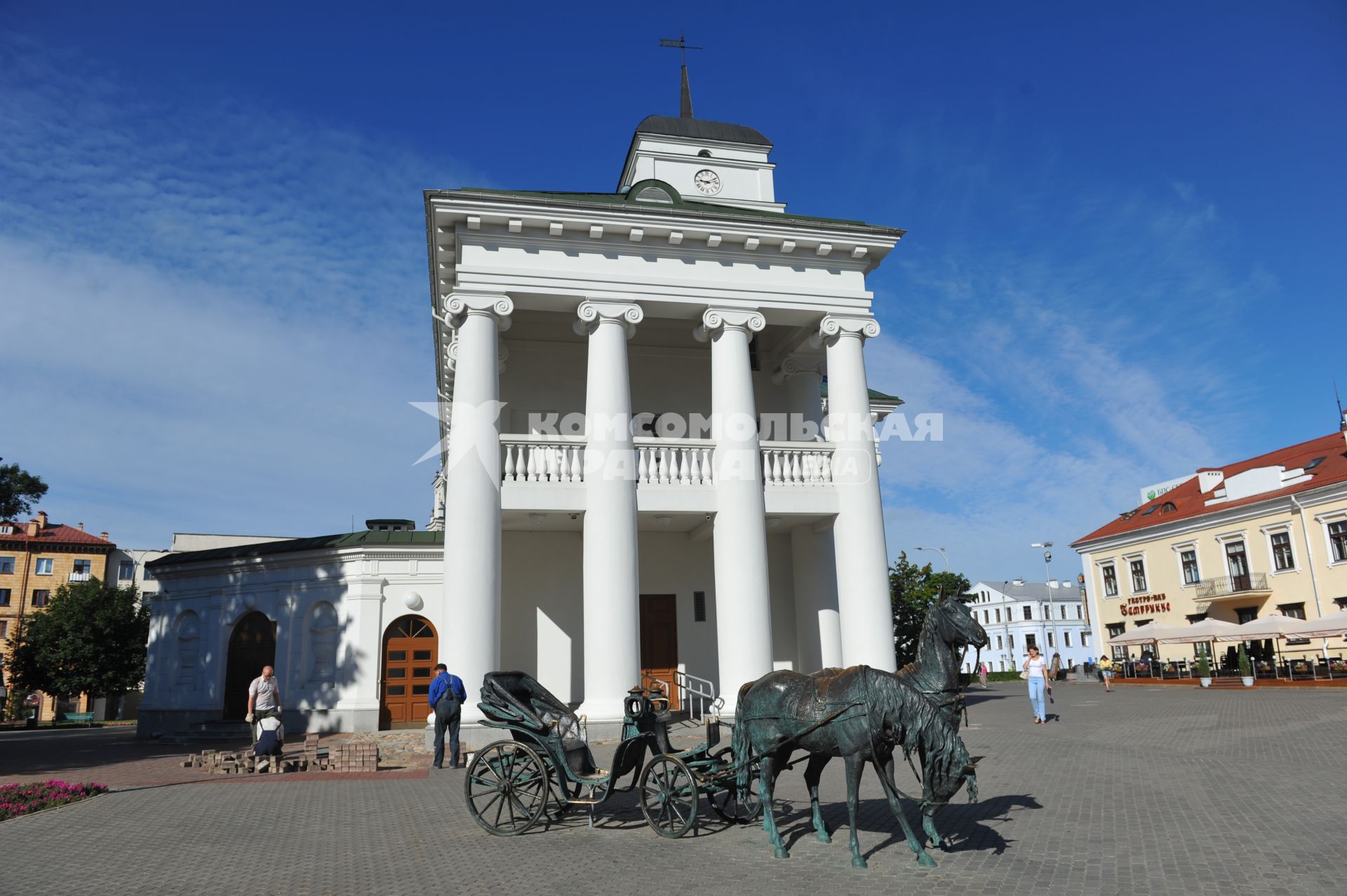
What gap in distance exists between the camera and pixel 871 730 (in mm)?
7293

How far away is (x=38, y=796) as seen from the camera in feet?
36.2

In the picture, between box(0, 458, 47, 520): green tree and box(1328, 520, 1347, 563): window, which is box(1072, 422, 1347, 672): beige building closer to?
box(1328, 520, 1347, 563): window

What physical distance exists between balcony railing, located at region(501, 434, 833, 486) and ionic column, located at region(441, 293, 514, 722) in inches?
27.7

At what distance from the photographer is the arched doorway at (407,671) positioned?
797 inches

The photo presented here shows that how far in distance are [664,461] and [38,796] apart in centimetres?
1149

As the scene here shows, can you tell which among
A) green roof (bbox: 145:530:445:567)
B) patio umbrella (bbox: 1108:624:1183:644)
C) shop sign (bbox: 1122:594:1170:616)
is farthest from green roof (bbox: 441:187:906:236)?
shop sign (bbox: 1122:594:1170:616)

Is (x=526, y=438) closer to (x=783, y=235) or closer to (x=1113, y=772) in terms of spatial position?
(x=783, y=235)

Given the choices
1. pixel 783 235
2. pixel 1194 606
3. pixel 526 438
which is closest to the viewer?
pixel 526 438

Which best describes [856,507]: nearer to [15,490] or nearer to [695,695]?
[695,695]

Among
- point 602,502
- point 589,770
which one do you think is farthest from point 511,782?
point 602,502

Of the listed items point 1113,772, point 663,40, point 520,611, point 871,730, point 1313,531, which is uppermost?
point 663,40

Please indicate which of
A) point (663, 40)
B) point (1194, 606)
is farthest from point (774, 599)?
point (1194, 606)

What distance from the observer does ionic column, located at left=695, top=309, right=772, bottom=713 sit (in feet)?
55.4

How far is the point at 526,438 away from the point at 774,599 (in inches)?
314
